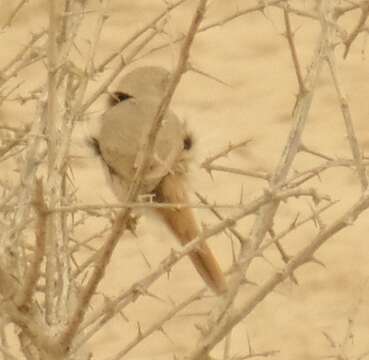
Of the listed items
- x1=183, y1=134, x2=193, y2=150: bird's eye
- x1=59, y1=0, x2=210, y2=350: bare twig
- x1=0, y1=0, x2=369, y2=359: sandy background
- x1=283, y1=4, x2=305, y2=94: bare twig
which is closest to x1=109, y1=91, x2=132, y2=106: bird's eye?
x1=183, y1=134, x2=193, y2=150: bird's eye

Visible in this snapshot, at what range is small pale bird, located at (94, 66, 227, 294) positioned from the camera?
2400mm

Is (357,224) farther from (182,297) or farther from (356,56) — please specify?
(356,56)

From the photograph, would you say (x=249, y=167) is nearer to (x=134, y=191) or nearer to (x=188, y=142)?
(x=188, y=142)

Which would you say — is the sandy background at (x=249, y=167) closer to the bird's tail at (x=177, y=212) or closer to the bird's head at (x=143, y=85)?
the bird's head at (x=143, y=85)

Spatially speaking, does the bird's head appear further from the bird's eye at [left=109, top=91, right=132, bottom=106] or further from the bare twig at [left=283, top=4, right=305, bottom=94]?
the bare twig at [left=283, top=4, right=305, bottom=94]

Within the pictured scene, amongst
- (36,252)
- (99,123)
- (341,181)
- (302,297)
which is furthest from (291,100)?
(36,252)

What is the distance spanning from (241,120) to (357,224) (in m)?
0.82

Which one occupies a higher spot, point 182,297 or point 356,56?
point 356,56

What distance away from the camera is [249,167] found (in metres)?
4.76

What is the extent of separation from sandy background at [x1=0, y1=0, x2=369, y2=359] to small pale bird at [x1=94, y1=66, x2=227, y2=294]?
675 mm

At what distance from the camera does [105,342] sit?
162 inches

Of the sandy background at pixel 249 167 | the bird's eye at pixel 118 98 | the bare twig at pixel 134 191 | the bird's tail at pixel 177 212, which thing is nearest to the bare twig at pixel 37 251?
the bare twig at pixel 134 191

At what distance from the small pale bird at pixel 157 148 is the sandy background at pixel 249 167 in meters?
0.68

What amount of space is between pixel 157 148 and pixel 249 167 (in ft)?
7.79
